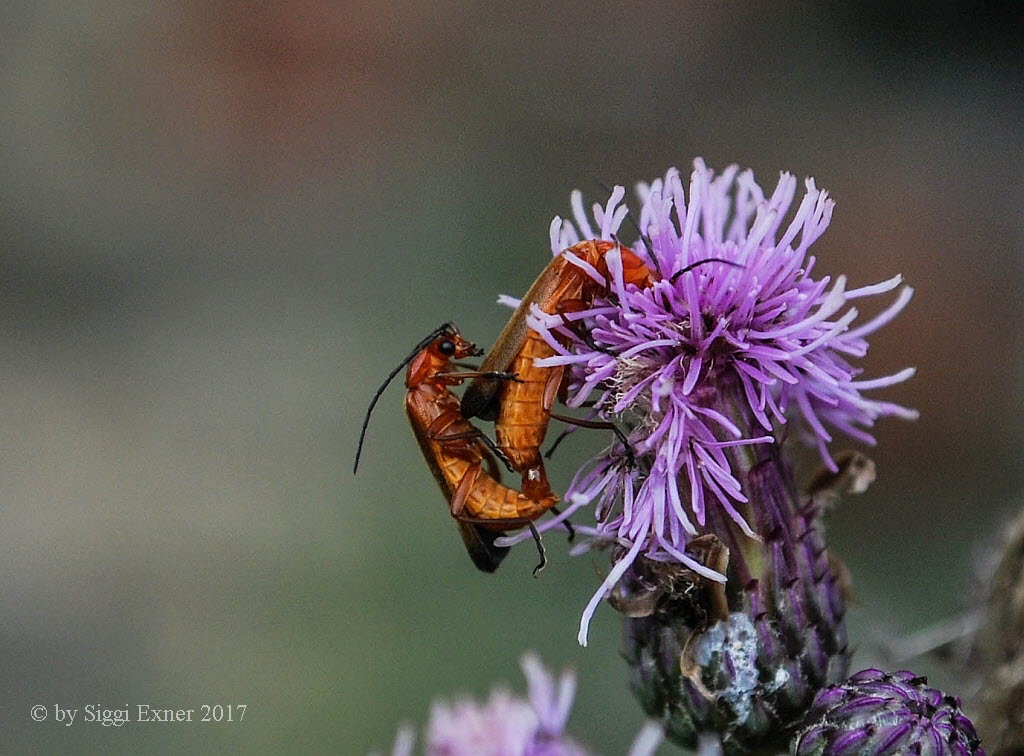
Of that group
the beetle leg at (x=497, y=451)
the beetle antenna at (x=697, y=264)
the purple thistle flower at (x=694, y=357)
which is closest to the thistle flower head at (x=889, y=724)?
the purple thistle flower at (x=694, y=357)

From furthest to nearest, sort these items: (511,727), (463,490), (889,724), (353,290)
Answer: (353,290) → (463,490) → (511,727) → (889,724)

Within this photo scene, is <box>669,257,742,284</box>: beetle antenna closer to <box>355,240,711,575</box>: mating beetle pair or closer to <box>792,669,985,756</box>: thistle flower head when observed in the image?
<box>355,240,711,575</box>: mating beetle pair

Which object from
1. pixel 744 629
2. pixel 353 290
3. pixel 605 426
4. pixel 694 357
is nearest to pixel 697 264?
pixel 694 357

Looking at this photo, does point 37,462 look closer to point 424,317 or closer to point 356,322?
point 356,322

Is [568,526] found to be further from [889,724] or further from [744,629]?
[889,724]

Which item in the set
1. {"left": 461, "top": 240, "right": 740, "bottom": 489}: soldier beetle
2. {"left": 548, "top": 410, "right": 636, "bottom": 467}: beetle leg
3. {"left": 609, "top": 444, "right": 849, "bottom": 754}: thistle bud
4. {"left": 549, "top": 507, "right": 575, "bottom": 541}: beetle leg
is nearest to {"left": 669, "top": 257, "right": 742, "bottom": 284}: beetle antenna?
{"left": 461, "top": 240, "right": 740, "bottom": 489}: soldier beetle
